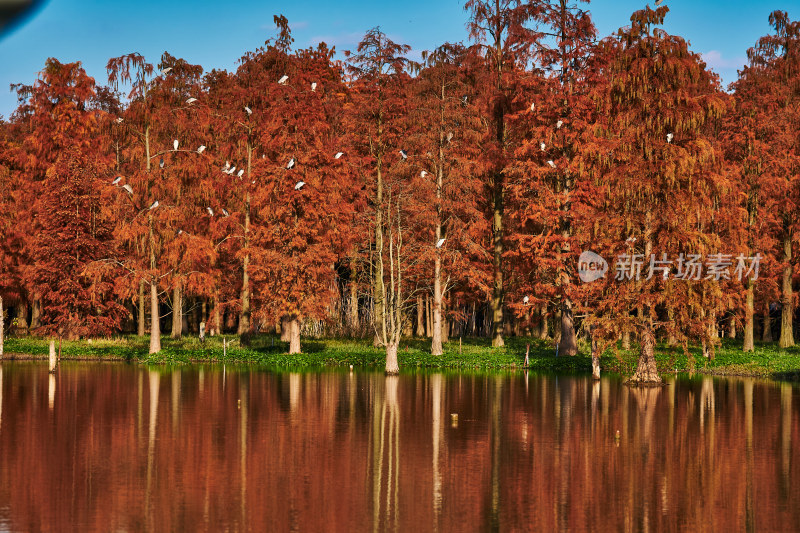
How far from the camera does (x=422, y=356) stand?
146 ft

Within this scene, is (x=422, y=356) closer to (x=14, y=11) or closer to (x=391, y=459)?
(x=391, y=459)

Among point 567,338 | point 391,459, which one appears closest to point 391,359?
point 567,338

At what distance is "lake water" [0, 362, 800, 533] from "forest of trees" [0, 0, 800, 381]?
11.5 metres

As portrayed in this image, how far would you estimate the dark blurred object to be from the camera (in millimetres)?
2172

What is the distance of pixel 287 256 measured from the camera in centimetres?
4522

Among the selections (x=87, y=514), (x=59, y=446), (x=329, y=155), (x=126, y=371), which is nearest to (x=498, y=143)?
(x=329, y=155)

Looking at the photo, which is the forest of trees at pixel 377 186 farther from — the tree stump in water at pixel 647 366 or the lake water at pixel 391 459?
the lake water at pixel 391 459

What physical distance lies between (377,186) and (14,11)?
4923 centimetres

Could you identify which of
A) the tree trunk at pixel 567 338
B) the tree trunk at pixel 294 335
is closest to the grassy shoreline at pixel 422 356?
the tree trunk at pixel 294 335

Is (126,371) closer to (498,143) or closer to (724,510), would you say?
(498,143)

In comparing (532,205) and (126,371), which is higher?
(532,205)

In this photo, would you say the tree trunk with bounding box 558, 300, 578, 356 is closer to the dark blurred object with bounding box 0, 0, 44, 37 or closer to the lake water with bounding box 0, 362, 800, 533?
the lake water with bounding box 0, 362, 800, 533

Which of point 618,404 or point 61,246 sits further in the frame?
point 61,246

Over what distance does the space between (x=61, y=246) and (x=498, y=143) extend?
80.5ft
